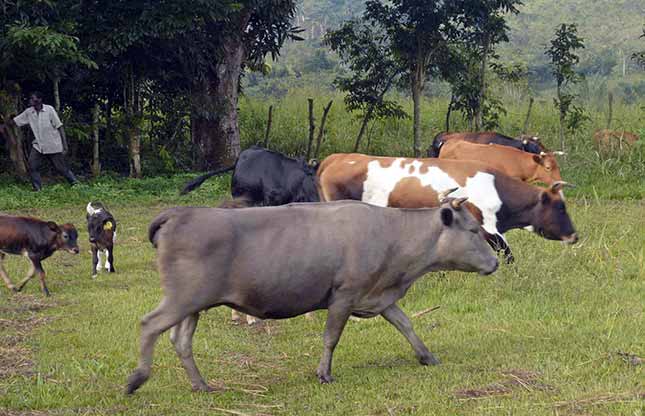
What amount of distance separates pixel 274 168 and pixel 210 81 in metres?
10.3

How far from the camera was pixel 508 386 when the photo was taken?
6250mm

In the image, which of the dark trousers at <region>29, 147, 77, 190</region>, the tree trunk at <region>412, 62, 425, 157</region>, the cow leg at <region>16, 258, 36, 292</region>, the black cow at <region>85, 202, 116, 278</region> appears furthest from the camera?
the tree trunk at <region>412, 62, 425, 157</region>

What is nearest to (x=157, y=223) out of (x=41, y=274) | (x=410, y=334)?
(x=410, y=334)

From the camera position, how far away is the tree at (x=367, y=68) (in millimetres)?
22875

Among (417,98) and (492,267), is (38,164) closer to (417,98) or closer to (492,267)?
(417,98)

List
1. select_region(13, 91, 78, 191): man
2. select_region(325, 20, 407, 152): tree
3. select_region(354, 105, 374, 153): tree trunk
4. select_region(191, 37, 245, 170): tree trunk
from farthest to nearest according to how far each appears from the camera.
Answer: select_region(325, 20, 407, 152): tree → select_region(354, 105, 374, 153): tree trunk → select_region(191, 37, 245, 170): tree trunk → select_region(13, 91, 78, 191): man

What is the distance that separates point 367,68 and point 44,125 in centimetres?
829

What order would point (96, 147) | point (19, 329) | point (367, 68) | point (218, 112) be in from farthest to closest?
point (367, 68) → point (218, 112) → point (96, 147) → point (19, 329)

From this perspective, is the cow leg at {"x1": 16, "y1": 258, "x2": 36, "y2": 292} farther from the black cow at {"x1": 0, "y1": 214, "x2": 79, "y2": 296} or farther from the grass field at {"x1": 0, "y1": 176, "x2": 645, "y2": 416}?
the grass field at {"x1": 0, "y1": 176, "x2": 645, "y2": 416}

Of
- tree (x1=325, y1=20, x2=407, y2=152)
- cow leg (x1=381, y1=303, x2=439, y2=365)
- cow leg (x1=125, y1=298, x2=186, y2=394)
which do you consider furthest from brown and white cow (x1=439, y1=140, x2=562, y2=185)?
tree (x1=325, y1=20, x2=407, y2=152)

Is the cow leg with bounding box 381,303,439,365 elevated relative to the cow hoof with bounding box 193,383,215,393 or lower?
elevated

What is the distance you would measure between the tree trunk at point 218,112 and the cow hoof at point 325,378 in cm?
1481

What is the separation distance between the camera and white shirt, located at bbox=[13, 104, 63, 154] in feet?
56.7

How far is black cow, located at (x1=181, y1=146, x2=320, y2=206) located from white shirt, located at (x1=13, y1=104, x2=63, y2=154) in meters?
6.80
